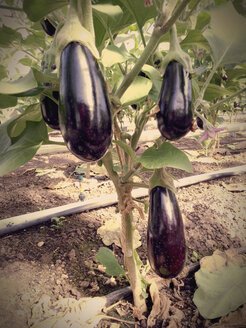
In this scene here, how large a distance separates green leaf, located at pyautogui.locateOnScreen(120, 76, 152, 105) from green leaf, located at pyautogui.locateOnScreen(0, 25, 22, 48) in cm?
56

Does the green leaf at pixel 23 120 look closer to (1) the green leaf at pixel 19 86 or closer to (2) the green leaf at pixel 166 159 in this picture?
(1) the green leaf at pixel 19 86

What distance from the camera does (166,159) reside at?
37 cm

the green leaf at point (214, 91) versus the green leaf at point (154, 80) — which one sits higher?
the green leaf at point (154, 80)

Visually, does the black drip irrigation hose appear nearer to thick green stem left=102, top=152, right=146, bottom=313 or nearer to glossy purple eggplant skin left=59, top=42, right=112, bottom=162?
thick green stem left=102, top=152, right=146, bottom=313

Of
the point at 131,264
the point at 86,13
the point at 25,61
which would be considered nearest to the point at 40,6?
the point at 86,13

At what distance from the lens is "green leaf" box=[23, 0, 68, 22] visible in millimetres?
347


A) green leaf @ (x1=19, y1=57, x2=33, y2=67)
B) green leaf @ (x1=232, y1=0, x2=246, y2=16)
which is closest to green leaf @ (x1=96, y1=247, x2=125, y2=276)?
green leaf @ (x1=232, y1=0, x2=246, y2=16)

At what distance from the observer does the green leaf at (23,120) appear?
422mm

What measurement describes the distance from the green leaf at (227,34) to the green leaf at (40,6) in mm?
214

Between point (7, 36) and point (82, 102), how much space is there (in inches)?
26.4

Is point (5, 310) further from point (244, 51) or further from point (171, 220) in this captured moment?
point (244, 51)

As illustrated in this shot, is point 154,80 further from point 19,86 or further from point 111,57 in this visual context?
point 19,86

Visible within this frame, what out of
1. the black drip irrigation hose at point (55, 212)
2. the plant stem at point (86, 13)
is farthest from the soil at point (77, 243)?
the plant stem at point (86, 13)

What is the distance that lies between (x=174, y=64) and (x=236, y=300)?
577 millimetres
